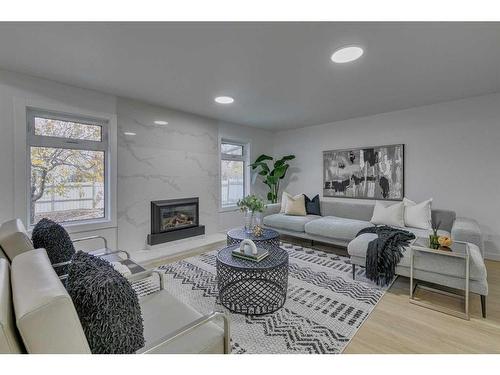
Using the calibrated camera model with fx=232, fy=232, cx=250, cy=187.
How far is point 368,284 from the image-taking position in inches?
97.0

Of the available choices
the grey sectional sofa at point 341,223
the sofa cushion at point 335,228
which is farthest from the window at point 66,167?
the sofa cushion at point 335,228

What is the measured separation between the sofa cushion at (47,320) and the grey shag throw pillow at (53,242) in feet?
3.30

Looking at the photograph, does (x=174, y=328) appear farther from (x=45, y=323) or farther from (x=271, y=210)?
(x=271, y=210)

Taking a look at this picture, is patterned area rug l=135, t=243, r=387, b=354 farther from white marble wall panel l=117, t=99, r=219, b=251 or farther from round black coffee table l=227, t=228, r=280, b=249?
white marble wall panel l=117, t=99, r=219, b=251

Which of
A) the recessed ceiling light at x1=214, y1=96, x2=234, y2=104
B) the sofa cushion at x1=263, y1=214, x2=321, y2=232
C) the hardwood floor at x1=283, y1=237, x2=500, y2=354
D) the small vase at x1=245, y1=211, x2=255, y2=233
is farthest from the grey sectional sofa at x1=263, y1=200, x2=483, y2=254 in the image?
the recessed ceiling light at x1=214, y1=96, x2=234, y2=104

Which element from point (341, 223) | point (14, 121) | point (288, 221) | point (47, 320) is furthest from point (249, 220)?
point (14, 121)

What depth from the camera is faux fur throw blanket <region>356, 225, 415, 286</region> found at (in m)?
2.35

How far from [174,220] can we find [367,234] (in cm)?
283

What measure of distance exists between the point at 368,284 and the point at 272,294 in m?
1.16

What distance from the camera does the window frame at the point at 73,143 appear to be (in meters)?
2.57

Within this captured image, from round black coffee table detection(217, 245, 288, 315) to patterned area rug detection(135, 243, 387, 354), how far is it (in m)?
0.08

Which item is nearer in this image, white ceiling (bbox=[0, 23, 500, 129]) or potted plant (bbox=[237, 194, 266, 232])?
white ceiling (bbox=[0, 23, 500, 129])

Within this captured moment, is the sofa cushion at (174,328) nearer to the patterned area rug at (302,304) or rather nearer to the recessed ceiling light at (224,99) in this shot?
the patterned area rug at (302,304)

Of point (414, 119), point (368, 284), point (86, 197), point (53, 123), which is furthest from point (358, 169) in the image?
point (53, 123)
